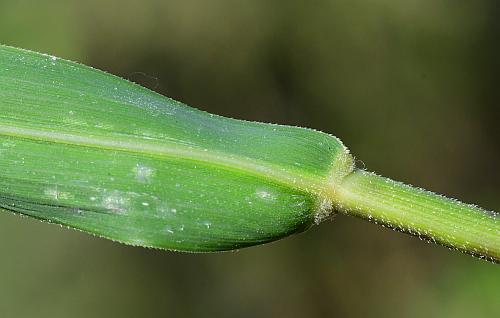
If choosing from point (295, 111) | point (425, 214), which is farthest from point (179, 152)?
point (295, 111)

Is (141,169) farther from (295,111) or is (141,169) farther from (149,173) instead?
(295,111)

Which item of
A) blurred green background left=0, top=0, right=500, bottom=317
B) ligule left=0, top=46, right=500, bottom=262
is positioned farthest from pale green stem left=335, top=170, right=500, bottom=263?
blurred green background left=0, top=0, right=500, bottom=317

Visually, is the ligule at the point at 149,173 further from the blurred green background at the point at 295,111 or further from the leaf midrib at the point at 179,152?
the blurred green background at the point at 295,111

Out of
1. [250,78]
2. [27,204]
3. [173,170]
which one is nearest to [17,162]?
[27,204]

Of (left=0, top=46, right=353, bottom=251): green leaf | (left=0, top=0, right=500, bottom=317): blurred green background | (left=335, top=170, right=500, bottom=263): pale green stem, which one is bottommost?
(left=0, top=0, right=500, bottom=317): blurred green background

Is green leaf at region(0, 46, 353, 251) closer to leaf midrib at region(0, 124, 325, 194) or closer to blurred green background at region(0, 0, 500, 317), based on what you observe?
leaf midrib at region(0, 124, 325, 194)

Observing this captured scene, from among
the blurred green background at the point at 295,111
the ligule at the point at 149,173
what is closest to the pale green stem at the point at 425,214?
the ligule at the point at 149,173

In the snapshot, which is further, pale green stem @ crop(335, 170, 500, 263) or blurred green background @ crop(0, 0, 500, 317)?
blurred green background @ crop(0, 0, 500, 317)
